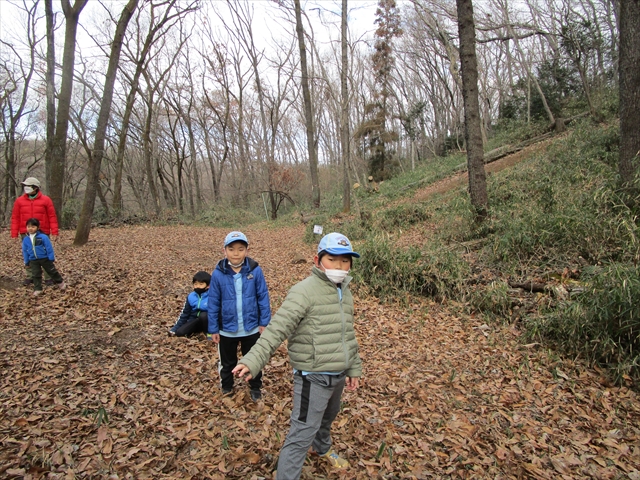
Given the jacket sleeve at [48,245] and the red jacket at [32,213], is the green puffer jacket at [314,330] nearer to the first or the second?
the jacket sleeve at [48,245]

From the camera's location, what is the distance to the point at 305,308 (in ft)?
7.43

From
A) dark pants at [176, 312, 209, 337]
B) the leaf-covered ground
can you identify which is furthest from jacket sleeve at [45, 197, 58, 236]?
dark pants at [176, 312, 209, 337]

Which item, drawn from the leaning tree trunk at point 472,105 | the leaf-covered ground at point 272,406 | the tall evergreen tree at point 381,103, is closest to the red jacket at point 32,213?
the leaf-covered ground at point 272,406

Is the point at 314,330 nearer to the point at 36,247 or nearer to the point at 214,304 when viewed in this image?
the point at 214,304

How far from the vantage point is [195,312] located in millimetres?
4883

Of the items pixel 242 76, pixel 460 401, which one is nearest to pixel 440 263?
pixel 460 401

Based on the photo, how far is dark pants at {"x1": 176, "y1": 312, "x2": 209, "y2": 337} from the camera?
474 cm

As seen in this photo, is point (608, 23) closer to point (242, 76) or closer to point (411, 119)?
point (411, 119)

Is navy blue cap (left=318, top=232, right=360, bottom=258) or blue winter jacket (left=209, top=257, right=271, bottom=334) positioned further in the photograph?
blue winter jacket (left=209, top=257, right=271, bottom=334)

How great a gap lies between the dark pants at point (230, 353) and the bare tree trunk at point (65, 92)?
9.57 metres

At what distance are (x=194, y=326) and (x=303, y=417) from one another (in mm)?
3029

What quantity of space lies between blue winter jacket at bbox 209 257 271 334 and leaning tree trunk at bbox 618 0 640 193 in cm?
639

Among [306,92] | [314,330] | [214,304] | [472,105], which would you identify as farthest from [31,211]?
[306,92]

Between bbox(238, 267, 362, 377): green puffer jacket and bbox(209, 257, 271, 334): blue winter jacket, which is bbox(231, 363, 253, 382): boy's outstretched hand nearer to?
bbox(238, 267, 362, 377): green puffer jacket
